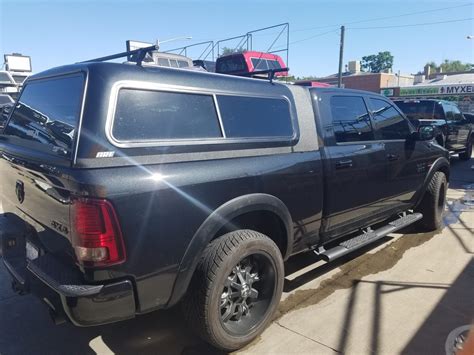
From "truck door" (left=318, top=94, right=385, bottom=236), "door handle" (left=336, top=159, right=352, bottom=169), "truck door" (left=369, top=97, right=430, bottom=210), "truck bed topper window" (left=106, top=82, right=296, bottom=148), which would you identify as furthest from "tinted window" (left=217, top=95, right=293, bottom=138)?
"truck door" (left=369, top=97, right=430, bottom=210)

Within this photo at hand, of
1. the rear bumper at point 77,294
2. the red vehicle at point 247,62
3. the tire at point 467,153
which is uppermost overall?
the red vehicle at point 247,62

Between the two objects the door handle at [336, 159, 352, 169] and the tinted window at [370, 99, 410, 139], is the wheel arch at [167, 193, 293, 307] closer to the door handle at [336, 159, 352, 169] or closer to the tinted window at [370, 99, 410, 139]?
the door handle at [336, 159, 352, 169]

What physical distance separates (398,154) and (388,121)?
40cm

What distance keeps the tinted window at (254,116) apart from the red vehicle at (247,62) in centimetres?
1103

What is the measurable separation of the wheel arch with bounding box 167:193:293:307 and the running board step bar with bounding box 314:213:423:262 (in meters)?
0.86

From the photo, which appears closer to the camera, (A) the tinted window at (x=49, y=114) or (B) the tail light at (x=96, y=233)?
(B) the tail light at (x=96, y=233)

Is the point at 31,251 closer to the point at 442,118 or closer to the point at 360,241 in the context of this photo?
the point at 360,241

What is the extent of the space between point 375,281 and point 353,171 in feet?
3.72

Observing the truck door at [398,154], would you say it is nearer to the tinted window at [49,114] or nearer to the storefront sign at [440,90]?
the tinted window at [49,114]

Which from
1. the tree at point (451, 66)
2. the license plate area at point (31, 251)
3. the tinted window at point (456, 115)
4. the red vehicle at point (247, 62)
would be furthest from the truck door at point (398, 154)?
the tree at point (451, 66)

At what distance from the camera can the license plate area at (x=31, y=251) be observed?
2701 millimetres

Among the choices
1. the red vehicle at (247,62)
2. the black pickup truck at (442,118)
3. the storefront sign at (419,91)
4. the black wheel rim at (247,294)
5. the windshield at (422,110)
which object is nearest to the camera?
the black wheel rim at (247,294)

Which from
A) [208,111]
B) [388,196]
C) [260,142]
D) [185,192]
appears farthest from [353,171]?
[185,192]

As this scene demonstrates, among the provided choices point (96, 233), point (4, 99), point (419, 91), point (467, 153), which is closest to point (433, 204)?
point (96, 233)
